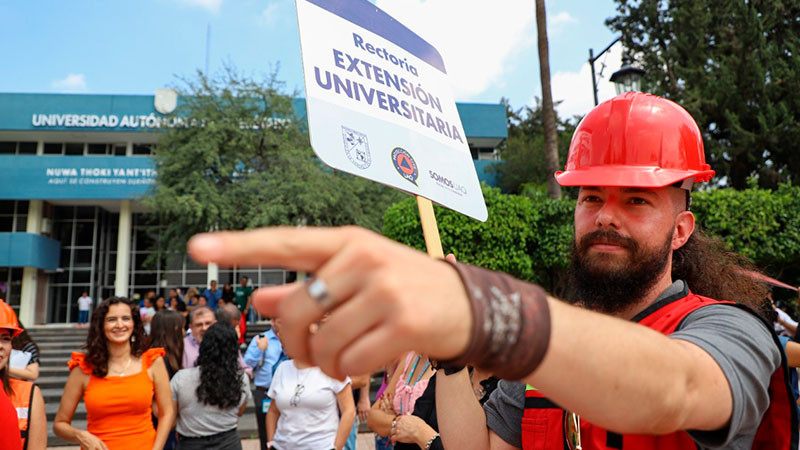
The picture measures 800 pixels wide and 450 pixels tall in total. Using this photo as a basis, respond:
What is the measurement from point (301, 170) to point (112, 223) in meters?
16.2

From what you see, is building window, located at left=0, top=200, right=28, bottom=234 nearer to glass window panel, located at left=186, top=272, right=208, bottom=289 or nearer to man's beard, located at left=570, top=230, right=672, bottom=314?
glass window panel, located at left=186, top=272, right=208, bottom=289

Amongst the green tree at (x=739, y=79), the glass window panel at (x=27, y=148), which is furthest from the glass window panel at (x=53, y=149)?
the green tree at (x=739, y=79)

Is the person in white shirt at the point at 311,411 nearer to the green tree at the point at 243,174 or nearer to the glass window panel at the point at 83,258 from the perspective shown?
the green tree at the point at 243,174

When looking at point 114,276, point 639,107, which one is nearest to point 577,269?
point 639,107

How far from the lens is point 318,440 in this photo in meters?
4.69

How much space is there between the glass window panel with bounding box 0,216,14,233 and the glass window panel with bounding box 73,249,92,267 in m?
2.97

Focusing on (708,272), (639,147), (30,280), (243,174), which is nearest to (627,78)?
(708,272)

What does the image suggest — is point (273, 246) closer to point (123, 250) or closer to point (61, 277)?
point (123, 250)

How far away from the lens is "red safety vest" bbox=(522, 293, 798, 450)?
1.28 metres

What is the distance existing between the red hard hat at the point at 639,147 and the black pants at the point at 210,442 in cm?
412

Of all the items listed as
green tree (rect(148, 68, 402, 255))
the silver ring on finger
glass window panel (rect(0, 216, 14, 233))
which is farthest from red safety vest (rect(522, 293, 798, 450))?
glass window panel (rect(0, 216, 14, 233))

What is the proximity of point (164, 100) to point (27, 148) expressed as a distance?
8455 millimetres

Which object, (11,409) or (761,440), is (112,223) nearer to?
(11,409)

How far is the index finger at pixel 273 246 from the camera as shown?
68 cm
